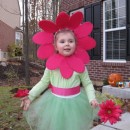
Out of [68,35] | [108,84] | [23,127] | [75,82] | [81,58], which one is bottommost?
[23,127]

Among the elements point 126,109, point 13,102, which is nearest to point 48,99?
point 126,109

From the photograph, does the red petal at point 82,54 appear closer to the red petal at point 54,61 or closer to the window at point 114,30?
the red petal at point 54,61

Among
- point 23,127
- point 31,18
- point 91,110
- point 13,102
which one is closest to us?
point 91,110

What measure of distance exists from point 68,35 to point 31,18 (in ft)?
46.0

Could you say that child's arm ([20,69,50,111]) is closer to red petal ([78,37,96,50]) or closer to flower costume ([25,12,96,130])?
flower costume ([25,12,96,130])

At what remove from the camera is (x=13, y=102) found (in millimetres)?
5809

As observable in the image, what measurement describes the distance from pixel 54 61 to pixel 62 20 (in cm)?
41

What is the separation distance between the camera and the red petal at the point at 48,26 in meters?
2.50

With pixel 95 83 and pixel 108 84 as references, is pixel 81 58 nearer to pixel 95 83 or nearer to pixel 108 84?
pixel 108 84

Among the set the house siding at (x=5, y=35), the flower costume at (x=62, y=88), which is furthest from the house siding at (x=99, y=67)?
the house siding at (x=5, y=35)

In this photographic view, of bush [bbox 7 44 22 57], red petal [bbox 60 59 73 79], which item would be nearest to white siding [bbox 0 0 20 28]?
bush [bbox 7 44 22 57]

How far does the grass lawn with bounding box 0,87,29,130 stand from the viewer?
411cm

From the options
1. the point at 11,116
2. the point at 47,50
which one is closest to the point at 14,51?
the point at 11,116

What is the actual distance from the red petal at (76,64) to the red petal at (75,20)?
31cm
